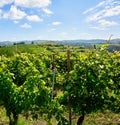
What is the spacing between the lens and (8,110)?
31.2 ft

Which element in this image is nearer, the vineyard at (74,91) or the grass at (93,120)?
the vineyard at (74,91)

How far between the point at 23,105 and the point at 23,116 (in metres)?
3.81

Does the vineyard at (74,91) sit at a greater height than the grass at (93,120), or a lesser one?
greater

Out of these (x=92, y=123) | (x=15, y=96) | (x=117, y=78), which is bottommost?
(x=92, y=123)

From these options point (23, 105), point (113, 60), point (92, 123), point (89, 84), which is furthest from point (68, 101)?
point (92, 123)

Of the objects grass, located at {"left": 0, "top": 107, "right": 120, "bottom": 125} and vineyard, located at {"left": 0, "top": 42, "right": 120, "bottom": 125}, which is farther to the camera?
grass, located at {"left": 0, "top": 107, "right": 120, "bottom": 125}

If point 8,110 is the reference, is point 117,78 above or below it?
above

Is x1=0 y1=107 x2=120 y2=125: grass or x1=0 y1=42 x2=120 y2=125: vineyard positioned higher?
x1=0 y1=42 x2=120 y2=125: vineyard

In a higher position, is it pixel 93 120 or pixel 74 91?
pixel 74 91

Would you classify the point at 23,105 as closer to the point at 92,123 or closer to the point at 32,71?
the point at 32,71

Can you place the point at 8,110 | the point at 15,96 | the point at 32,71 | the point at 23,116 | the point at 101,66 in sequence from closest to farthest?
the point at 101,66, the point at 15,96, the point at 8,110, the point at 32,71, the point at 23,116

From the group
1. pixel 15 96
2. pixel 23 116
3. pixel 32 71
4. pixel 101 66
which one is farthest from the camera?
pixel 23 116

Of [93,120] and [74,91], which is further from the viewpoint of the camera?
[93,120]

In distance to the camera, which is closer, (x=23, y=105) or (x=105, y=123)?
(x=23, y=105)
